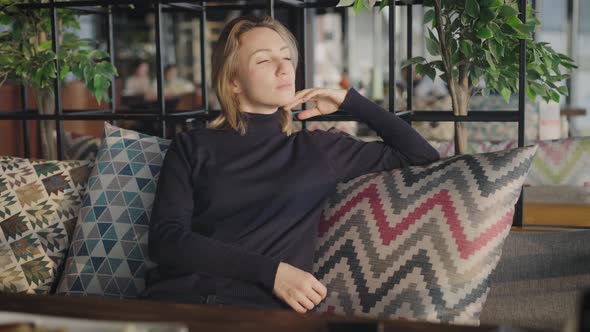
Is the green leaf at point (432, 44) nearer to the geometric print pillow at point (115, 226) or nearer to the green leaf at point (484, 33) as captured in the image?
the green leaf at point (484, 33)

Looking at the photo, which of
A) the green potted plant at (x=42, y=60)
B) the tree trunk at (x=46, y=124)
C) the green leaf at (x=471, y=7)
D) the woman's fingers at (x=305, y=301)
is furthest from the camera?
the tree trunk at (x=46, y=124)

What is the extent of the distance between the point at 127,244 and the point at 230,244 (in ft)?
1.32

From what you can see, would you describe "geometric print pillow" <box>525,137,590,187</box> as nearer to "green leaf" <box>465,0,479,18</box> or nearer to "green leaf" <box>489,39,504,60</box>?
"green leaf" <box>489,39,504,60</box>

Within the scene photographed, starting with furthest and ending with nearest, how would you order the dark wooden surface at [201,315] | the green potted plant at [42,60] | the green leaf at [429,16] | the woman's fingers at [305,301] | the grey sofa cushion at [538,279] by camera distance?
the green potted plant at [42,60] < the green leaf at [429,16] < the grey sofa cushion at [538,279] < the woman's fingers at [305,301] < the dark wooden surface at [201,315]

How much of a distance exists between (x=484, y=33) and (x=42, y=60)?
5.21 ft

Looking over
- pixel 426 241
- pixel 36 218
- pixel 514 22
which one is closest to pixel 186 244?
pixel 426 241

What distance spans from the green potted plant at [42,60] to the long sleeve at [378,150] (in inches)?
44.2

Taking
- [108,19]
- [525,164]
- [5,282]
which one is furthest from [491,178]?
[108,19]

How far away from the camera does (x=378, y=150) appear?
6.29 feet

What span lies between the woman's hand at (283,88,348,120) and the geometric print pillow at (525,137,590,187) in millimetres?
707

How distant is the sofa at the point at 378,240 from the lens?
5.32 feet

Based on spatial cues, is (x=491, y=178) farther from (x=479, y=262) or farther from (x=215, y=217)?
(x=215, y=217)

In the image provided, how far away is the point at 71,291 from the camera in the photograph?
201 cm

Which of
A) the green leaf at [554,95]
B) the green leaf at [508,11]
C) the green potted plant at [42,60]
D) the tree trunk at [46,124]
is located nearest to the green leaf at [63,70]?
the green potted plant at [42,60]
